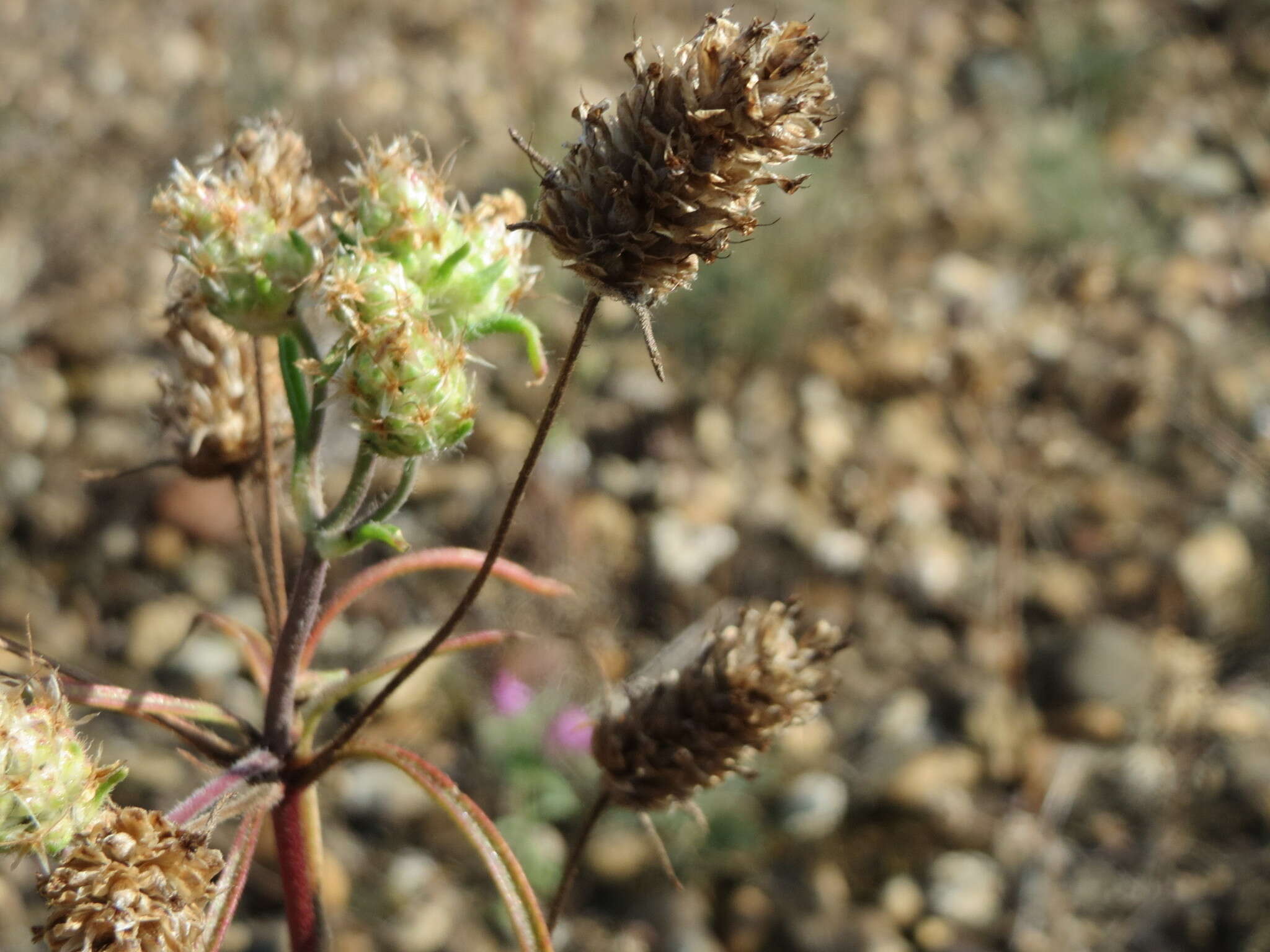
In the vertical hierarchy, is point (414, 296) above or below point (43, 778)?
above

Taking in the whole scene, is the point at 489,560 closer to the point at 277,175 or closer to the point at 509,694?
the point at 277,175

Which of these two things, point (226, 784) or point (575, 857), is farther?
point (575, 857)

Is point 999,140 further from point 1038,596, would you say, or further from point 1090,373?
point 1038,596

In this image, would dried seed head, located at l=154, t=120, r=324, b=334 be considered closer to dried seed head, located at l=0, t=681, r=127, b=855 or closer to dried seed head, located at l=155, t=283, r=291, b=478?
dried seed head, located at l=155, t=283, r=291, b=478

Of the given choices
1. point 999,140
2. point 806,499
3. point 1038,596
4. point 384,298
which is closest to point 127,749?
point 806,499

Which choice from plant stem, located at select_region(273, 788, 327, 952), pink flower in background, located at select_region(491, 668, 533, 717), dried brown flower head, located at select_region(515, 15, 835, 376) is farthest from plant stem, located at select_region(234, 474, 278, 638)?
pink flower in background, located at select_region(491, 668, 533, 717)

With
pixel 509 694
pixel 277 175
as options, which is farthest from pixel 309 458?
pixel 509 694

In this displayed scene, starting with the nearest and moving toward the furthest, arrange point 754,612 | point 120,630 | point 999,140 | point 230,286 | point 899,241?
point 230,286
point 754,612
point 120,630
point 899,241
point 999,140

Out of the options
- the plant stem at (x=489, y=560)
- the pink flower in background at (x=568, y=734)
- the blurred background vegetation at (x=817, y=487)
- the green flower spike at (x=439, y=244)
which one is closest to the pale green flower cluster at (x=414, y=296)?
the green flower spike at (x=439, y=244)
